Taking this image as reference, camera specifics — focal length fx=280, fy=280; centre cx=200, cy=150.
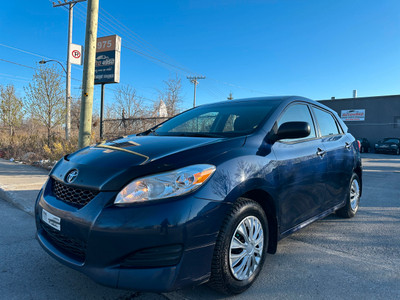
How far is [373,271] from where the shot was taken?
104 inches

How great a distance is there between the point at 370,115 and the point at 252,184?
3516 centimetres

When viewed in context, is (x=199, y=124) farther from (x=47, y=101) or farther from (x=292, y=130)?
(x=47, y=101)

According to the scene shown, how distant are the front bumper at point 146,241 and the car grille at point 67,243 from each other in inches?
1.1

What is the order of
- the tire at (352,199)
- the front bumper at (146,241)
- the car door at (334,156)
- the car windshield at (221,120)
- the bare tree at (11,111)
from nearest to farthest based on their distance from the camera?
the front bumper at (146,241) → the car windshield at (221,120) → the car door at (334,156) → the tire at (352,199) → the bare tree at (11,111)

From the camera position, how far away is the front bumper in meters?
1.73

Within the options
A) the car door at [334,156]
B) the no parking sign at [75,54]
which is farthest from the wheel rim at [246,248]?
the no parking sign at [75,54]

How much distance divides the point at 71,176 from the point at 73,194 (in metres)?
→ 0.16

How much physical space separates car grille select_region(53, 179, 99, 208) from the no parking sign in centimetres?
766

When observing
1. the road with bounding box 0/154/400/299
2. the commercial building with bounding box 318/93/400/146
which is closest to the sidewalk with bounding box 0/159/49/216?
the road with bounding box 0/154/400/299

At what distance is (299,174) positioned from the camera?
9.11 ft

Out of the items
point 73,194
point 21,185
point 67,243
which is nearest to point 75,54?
point 21,185

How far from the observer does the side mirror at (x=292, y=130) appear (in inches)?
100

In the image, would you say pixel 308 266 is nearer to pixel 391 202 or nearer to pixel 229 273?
pixel 229 273

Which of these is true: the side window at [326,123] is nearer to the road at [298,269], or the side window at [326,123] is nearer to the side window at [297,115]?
the side window at [297,115]
